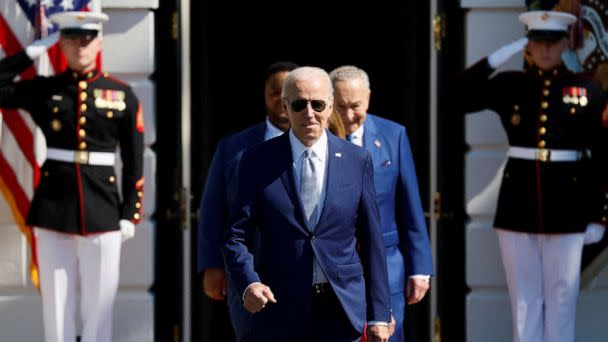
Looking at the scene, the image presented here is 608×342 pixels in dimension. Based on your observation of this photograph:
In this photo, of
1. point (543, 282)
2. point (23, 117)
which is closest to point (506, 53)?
point (543, 282)

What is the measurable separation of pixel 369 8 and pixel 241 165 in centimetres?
481

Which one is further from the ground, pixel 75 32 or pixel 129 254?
pixel 75 32

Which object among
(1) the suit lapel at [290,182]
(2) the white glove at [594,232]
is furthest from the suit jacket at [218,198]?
(2) the white glove at [594,232]

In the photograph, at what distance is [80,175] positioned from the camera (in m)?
5.83

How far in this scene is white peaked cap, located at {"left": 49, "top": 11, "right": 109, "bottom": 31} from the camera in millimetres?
5734

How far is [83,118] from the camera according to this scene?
5.82 meters

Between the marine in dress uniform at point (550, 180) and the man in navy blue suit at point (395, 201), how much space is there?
1.88 feet

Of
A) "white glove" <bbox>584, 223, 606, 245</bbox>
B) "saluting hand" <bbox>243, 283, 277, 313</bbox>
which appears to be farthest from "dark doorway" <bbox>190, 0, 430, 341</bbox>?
"saluting hand" <bbox>243, 283, 277, 313</bbox>

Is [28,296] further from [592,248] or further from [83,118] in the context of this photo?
[592,248]

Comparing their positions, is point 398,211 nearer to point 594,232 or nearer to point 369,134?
point 369,134

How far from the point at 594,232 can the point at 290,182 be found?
1993mm

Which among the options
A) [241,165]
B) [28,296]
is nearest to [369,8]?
[28,296]

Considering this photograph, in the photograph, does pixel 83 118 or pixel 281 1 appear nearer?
pixel 83 118

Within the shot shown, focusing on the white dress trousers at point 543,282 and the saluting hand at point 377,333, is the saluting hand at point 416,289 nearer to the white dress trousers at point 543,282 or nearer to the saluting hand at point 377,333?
the white dress trousers at point 543,282
